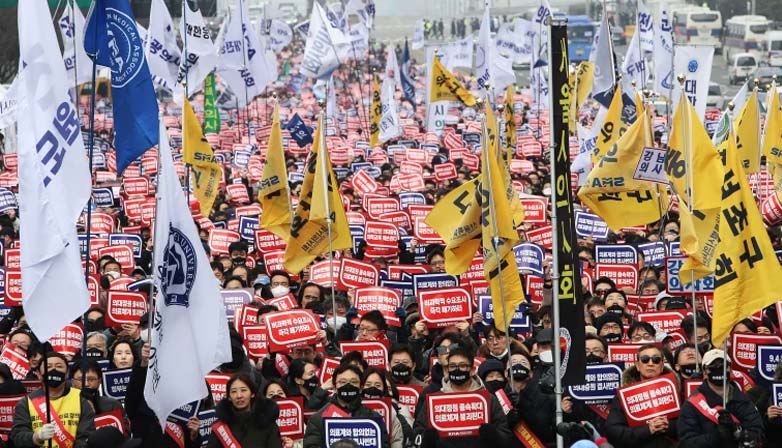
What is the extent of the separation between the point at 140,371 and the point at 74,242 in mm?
1687

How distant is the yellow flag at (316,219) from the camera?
15.9 meters

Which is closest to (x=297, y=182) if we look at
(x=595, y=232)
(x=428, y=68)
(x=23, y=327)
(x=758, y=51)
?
(x=428, y=68)

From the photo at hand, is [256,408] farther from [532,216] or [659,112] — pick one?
[659,112]

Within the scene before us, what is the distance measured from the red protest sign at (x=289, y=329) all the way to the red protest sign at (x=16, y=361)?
1811mm

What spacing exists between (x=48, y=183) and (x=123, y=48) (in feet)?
12.0

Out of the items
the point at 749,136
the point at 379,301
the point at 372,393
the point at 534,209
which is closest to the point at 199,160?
the point at 534,209

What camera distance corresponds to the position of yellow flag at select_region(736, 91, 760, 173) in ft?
66.6

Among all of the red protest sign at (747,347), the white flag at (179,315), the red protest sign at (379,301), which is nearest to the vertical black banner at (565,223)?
the white flag at (179,315)

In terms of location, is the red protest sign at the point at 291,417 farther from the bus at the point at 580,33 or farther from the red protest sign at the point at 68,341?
the bus at the point at 580,33

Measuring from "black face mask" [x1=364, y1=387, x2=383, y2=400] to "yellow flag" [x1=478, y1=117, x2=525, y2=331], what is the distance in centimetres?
179

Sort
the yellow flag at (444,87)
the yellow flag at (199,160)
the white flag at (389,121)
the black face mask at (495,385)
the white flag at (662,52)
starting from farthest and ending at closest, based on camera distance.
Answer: the white flag at (389,121) < the white flag at (662,52) < the yellow flag at (444,87) < the yellow flag at (199,160) < the black face mask at (495,385)

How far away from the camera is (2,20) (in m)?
53.4

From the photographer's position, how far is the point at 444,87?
2783 cm

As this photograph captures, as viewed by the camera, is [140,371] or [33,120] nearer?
[33,120]
